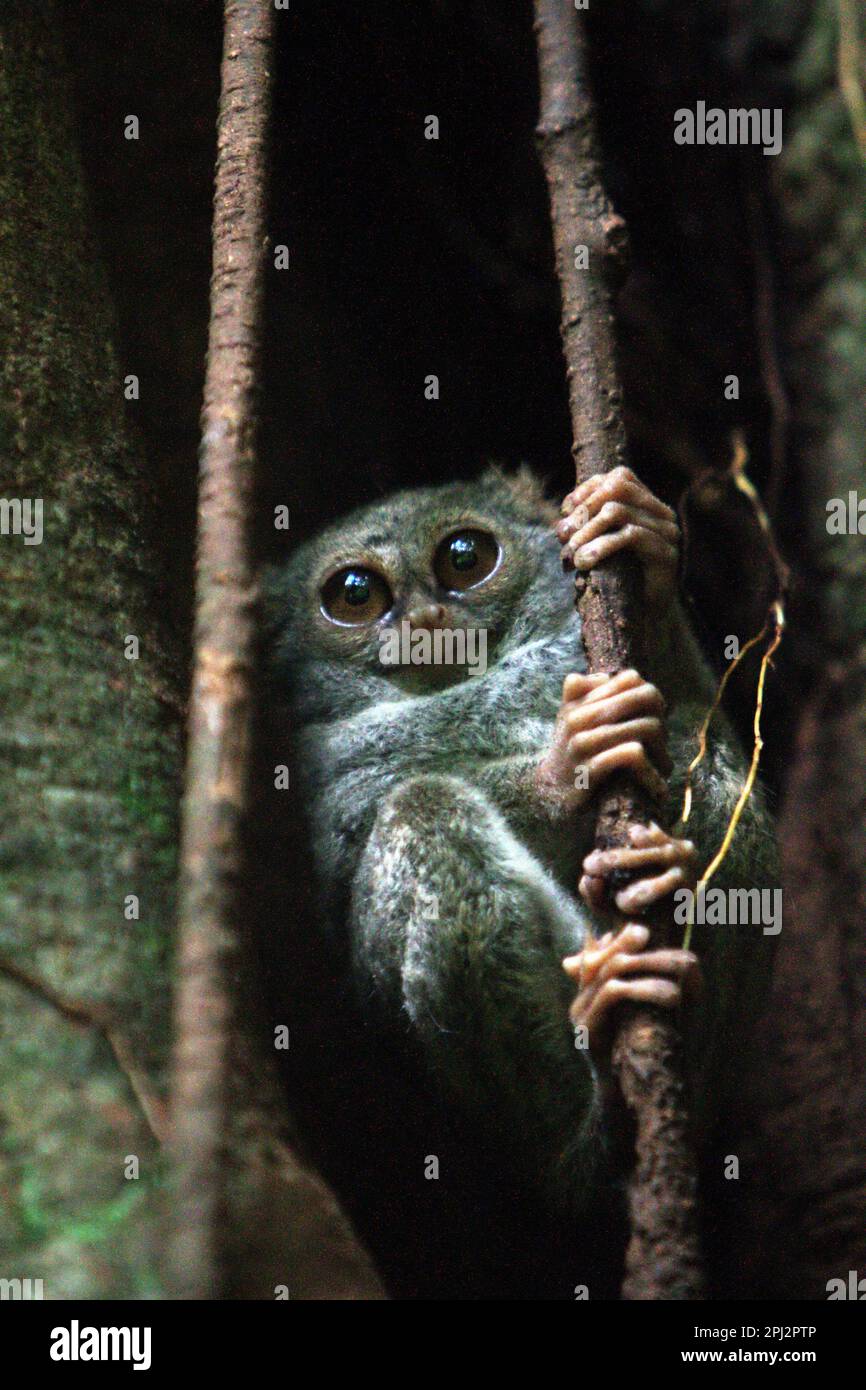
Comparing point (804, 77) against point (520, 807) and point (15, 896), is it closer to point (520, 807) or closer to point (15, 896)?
point (520, 807)

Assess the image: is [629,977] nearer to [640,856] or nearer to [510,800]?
[640,856]

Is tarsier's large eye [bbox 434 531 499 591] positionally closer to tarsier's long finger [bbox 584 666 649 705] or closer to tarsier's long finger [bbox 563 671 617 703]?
tarsier's long finger [bbox 563 671 617 703]

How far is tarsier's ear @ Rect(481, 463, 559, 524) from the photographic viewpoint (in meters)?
4.28

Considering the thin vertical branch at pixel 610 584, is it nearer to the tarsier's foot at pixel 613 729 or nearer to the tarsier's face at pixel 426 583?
the tarsier's foot at pixel 613 729

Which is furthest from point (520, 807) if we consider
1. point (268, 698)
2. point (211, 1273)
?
point (211, 1273)

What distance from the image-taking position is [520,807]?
10.8ft

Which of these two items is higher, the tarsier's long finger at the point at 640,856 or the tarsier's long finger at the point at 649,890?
the tarsier's long finger at the point at 640,856

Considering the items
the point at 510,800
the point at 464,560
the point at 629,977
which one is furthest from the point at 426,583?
the point at 629,977

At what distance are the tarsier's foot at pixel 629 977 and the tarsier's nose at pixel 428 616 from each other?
4.61 feet

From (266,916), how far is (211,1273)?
288 cm

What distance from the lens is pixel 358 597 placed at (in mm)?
4086

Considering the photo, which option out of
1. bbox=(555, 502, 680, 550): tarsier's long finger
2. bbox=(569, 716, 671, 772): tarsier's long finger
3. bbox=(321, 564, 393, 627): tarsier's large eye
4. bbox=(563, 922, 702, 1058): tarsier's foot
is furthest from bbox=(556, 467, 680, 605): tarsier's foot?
bbox=(321, 564, 393, 627): tarsier's large eye

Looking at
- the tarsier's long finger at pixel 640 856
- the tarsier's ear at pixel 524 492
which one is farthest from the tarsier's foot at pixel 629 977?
the tarsier's ear at pixel 524 492

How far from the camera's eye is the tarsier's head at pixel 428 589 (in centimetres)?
390
